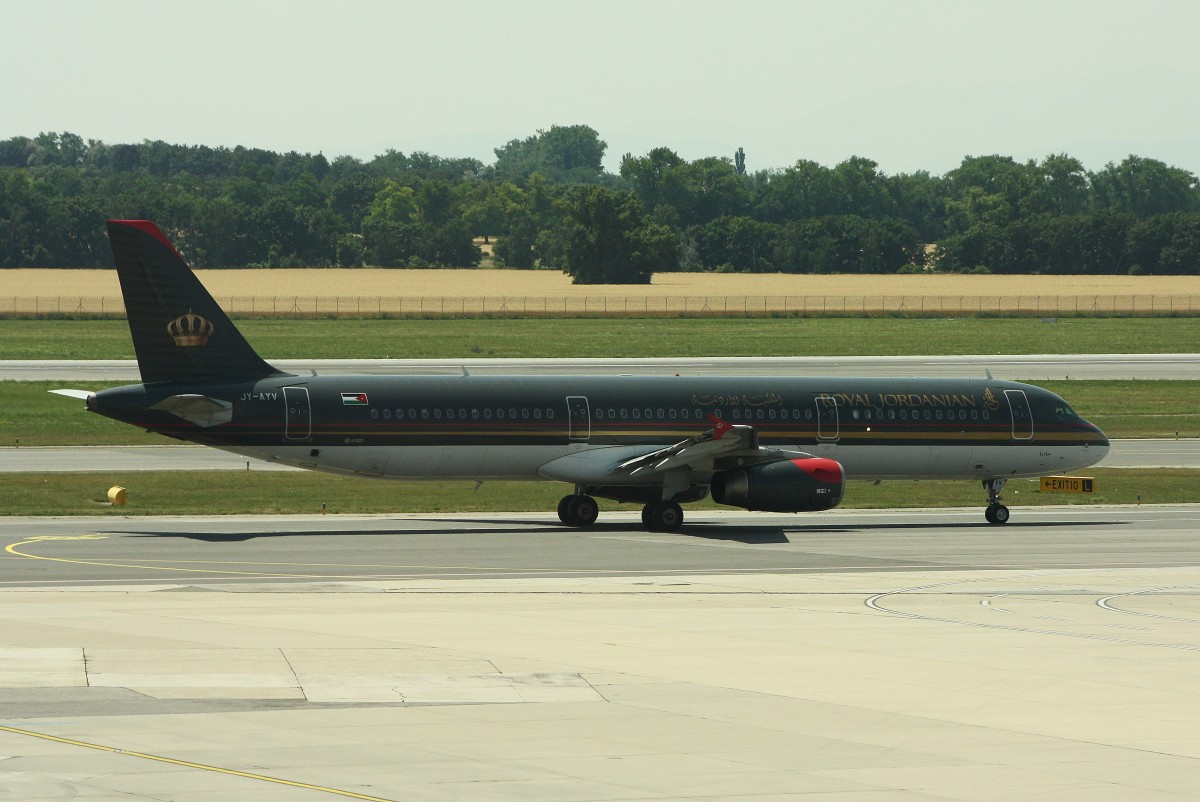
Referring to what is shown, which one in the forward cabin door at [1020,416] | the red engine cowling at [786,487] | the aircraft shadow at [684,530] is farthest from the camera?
the forward cabin door at [1020,416]

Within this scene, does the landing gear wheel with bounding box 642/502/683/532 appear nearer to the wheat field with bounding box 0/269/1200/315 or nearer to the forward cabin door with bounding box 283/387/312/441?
the forward cabin door with bounding box 283/387/312/441

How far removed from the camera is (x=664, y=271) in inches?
7264

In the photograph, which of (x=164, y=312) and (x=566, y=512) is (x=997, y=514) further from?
(x=164, y=312)

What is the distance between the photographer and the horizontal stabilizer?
38094mm

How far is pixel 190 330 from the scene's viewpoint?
39.2 m

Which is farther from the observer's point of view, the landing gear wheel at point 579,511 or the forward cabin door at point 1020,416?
Result: the forward cabin door at point 1020,416

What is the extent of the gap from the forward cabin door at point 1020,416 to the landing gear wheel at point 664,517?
10.4m

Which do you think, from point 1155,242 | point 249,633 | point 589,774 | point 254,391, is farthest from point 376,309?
point 589,774

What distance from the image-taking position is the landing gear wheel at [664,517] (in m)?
41.4

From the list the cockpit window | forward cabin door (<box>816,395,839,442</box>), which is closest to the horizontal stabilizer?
forward cabin door (<box>816,395,839,442</box>)

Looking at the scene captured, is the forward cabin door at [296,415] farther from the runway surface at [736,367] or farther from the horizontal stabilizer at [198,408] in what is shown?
the runway surface at [736,367]

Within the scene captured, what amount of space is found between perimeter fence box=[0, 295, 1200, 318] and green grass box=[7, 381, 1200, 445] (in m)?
51.4

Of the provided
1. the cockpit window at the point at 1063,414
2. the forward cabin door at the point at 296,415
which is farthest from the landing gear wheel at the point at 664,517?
the cockpit window at the point at 1063,414

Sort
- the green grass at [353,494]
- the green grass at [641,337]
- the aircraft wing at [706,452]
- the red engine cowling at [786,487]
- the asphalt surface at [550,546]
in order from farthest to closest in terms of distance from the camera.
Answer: the green grass at [641,337], the green grass at [353,494], the red engine cowling at [786,487], the aircraft wing at [706,452], the asphalt surface at [550,546]
